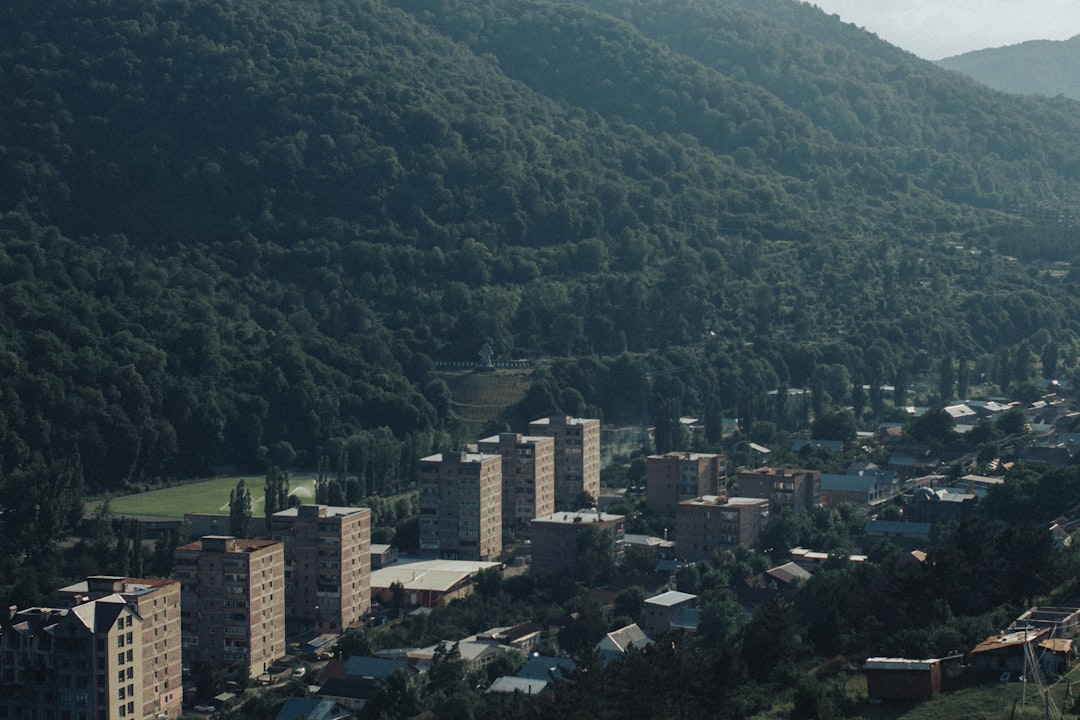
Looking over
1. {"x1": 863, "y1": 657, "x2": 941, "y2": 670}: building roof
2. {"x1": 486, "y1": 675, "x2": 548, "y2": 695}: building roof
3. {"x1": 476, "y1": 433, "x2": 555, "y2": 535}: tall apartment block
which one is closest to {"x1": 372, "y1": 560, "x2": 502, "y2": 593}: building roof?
{"x1": 476, "y1": 433, "x2": 555, "y2": 535}: tall apartment block

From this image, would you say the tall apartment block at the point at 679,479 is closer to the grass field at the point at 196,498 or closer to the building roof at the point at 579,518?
Answer: the building roof at the point at 579,518

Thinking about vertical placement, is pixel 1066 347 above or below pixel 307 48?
below

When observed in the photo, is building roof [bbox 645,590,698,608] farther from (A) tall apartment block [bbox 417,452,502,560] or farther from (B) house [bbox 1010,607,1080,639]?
(B) house [bbox 1010,607,1080,639]

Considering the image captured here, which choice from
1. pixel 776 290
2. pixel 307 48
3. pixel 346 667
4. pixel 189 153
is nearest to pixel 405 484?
pixel 346 667

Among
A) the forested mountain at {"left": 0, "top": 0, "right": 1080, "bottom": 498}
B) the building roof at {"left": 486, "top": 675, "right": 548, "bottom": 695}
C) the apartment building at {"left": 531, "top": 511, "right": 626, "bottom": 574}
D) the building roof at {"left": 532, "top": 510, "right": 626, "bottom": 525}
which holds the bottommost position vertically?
the building roof at {"left": 486, "top": 675, "right": 548, "bottom": 695}

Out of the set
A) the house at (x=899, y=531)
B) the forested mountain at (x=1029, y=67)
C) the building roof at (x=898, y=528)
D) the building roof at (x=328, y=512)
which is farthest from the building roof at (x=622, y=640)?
the forested mountain at (x=1029, y=67)

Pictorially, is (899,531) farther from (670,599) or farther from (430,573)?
(430,573)

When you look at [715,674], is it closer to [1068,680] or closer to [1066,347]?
[1068,680]
